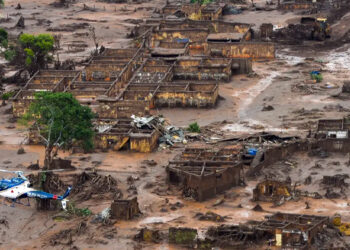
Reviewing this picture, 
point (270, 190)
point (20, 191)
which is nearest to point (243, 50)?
point (270, 190)

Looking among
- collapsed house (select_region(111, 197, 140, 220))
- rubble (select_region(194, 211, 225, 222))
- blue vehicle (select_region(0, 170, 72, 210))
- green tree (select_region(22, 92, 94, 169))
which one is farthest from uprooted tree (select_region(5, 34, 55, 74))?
rubble (select_region(194, 211, 225, 222))

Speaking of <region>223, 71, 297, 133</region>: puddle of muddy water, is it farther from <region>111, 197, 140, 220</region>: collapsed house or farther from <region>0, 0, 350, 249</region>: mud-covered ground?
<region>111, 197, 140, 220</region>: collapsed house

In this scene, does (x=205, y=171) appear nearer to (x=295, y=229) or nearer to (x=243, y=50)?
(x=295, y=229)

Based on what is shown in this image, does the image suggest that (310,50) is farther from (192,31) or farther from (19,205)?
(19,205)

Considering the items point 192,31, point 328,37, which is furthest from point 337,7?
point 192,31

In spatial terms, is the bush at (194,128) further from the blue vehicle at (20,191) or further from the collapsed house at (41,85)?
the blue vehicle at (20,191)

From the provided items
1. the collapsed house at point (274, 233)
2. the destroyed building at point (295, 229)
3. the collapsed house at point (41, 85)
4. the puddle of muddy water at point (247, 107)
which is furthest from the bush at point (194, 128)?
the collapsed house at point (274, 233)
